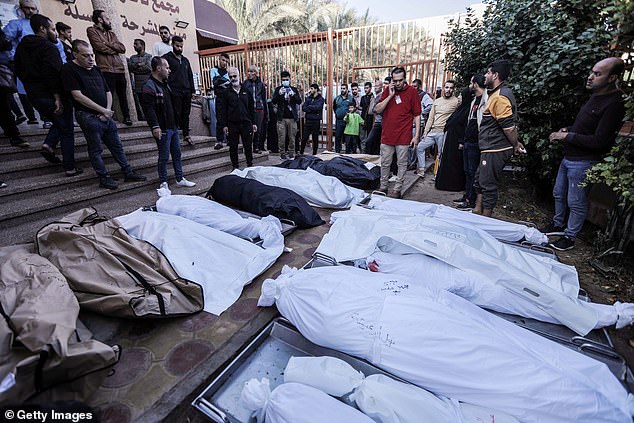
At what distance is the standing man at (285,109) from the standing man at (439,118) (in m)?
2.96

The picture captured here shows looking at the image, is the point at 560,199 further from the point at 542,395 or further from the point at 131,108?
the point at 131,108

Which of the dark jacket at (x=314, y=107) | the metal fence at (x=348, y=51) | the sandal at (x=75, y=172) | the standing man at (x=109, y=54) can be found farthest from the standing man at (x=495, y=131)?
the standing man at (x=109, y=54)

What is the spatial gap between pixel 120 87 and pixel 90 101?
2204 mm

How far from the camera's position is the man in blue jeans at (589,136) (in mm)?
2848

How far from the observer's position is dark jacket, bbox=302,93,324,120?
722cm

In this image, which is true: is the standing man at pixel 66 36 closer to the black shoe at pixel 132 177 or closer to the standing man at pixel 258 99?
the black shoe at pixel 132 177

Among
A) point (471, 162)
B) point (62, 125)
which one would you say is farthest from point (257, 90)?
point (471, 162)

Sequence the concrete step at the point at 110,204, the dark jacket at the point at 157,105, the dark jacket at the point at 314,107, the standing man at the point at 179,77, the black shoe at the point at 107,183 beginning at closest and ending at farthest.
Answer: the concrete step at the point at 110,204
the black shoe at the point at 107,183
the dark jacket at the point at 157,105
the standing man at the point at 179,77
the dark jacket at the point at 314,107

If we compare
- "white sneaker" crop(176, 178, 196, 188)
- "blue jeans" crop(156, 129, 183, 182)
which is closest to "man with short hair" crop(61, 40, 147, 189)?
"blue jeans" crop(156, 129, 183, 182)

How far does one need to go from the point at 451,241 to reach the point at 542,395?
1.18m

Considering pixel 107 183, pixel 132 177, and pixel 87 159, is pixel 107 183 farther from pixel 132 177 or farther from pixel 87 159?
pixel 87 159

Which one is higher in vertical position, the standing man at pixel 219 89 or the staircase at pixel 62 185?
the standing man at pixel 219 89

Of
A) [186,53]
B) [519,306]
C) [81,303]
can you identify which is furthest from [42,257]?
[186,53]

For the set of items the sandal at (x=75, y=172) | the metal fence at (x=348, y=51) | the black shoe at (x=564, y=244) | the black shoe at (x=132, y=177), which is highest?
the metal fence at (x=348, y=51)
